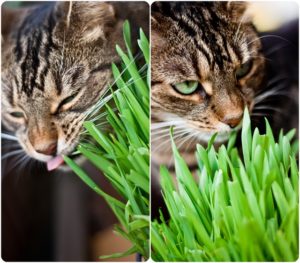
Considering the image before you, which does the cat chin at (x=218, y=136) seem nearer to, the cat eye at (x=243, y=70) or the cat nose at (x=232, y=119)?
the cat nose at (x=232, y=119)

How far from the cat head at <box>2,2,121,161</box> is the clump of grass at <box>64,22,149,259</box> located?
5cm

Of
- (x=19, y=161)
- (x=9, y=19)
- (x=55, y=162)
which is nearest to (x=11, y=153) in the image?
(x=19, y=161)

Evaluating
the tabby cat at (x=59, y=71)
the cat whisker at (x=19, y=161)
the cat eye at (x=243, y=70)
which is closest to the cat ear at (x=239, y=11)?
the cat eye at (x=243, y=70)

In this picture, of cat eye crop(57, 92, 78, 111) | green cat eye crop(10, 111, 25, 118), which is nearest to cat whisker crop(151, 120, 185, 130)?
cat eye crop(57, 92, 78, 111)

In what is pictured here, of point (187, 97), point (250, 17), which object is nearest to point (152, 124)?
point (187, 97)

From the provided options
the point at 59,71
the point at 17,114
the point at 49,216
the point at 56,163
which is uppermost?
the point at 59,71

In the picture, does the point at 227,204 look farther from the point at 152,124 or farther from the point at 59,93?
the point at 59,93

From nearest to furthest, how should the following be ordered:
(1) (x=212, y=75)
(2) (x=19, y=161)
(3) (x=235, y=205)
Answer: (3) (x=235, y=205)
(1) (x=212, y=75)
(2) (x=19, y=161)

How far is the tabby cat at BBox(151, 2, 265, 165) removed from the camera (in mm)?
1247

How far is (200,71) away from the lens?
125cm

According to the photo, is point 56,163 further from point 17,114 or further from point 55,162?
point 17,114

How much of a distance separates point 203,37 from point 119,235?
1.86 ft

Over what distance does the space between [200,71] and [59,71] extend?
378mm

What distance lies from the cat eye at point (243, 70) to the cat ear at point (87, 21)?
37 centimetres
